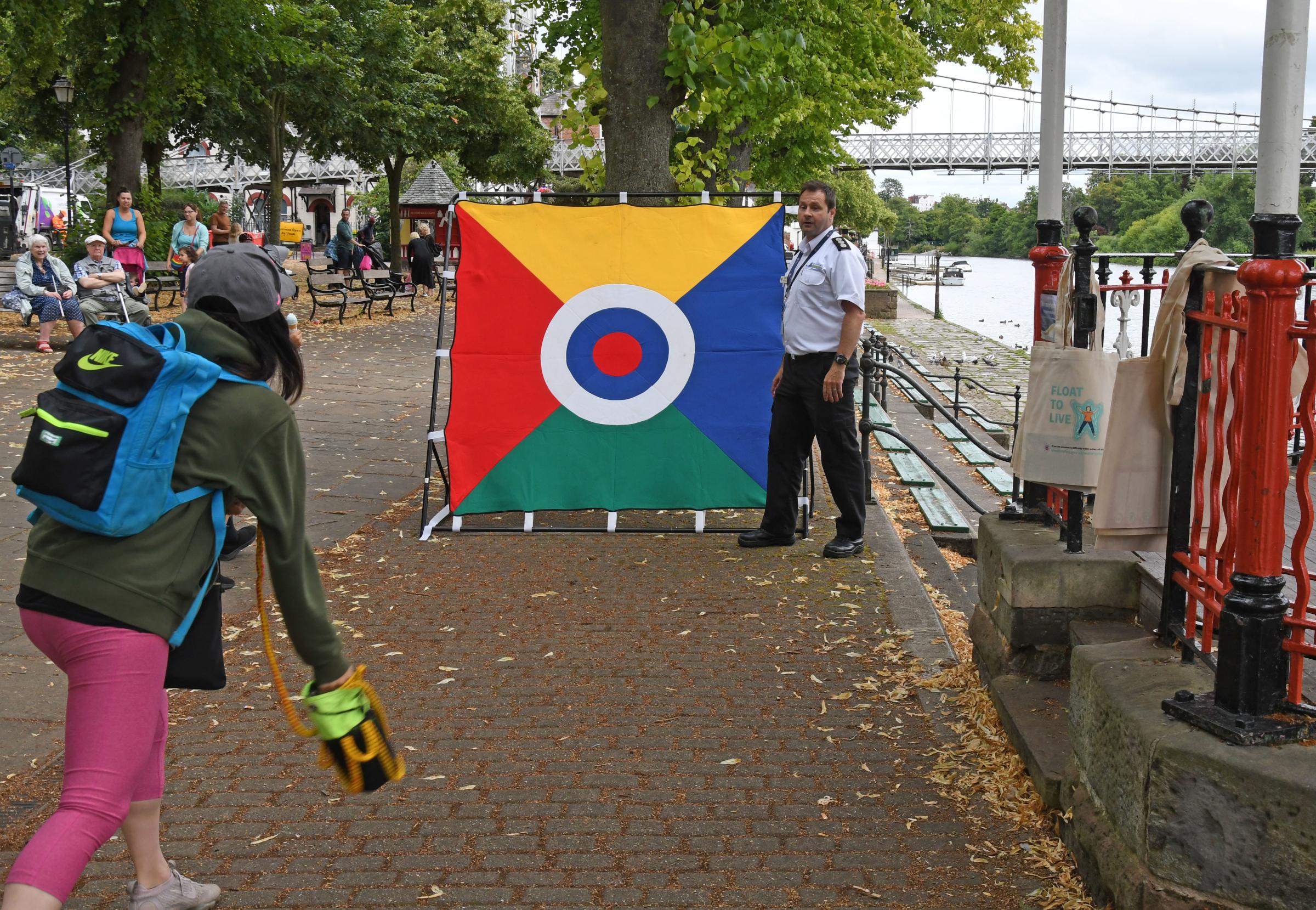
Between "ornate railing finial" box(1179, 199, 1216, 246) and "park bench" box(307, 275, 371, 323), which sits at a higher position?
"ornate railing finial" box(1179, 199, 1216, 246)

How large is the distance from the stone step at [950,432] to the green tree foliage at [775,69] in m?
3.63

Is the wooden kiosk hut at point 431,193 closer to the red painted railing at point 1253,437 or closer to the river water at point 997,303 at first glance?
the river water at point 997,303

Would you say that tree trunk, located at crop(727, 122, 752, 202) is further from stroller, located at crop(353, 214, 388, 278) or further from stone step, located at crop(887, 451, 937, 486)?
stroller, located at crop(353, 214, 388, 278)

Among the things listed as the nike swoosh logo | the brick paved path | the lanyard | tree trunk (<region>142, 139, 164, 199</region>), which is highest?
tree trunk (<region>142, 139, 164, 199</region>)

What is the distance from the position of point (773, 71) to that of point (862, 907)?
1007 cm

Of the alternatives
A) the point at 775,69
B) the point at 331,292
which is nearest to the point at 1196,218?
the point at 775,69

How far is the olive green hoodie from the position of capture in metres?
2.74

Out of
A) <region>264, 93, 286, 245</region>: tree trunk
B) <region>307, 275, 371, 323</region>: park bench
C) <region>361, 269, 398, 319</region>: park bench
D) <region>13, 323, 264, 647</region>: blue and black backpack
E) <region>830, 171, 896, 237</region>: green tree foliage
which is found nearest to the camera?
<region>13, 323, 264, 647</region>: blue and black backpack

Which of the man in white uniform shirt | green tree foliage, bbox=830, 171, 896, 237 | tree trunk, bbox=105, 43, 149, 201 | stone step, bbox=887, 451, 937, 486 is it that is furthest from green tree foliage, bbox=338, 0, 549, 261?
the man in white uniform shirt

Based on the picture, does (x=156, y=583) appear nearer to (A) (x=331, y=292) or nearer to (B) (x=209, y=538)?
(B) (x=209, y=538)

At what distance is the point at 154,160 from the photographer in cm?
3003

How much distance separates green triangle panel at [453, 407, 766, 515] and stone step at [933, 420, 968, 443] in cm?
664

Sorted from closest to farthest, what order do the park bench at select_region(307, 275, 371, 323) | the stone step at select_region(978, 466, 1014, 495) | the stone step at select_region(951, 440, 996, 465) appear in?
the stone step at select_region(978, 466, 1014, 495) → the stone step at select_region(951, 440, 996, 465) → the park bench at select_region(307, 275, 371, 323)

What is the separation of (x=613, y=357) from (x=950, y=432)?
326 inches
